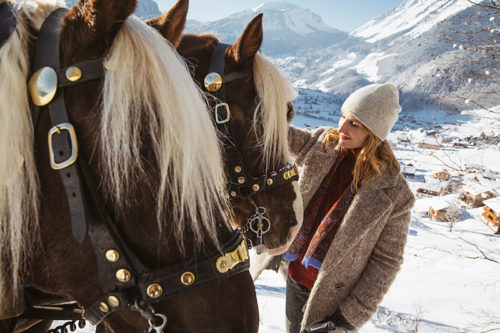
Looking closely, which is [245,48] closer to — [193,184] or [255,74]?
[255,74]

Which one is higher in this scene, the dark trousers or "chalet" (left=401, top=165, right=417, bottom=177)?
the dark trousers

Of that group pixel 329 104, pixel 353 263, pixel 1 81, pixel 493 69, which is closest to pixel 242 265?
pixel 1 81

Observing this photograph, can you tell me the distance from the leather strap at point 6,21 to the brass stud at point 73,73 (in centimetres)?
21

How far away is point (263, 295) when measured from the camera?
17.1ft

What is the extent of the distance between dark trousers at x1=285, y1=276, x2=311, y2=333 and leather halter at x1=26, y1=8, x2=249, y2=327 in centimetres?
166

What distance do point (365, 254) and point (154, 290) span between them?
1736 millimetres

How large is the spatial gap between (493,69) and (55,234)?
3.97m

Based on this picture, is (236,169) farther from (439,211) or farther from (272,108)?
(439,211)

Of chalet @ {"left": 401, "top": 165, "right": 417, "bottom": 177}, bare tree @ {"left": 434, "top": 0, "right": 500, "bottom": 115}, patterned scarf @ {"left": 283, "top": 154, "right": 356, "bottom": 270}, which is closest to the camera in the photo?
patterned scarf @ {"left": 283, "top": 154, "right": 356, "bottom": 270}

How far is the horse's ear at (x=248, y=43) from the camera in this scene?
75.3 inches

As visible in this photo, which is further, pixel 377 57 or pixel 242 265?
pixel 377 57

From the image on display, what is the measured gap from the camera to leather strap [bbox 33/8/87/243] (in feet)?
2.81

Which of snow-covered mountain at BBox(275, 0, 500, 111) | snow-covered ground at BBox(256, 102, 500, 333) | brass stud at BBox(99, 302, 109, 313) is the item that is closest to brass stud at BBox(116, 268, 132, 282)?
brass stud at BBox(99, 302, 109, 313)

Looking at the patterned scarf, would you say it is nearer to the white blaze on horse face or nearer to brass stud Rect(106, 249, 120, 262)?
the white blaze on horse face
